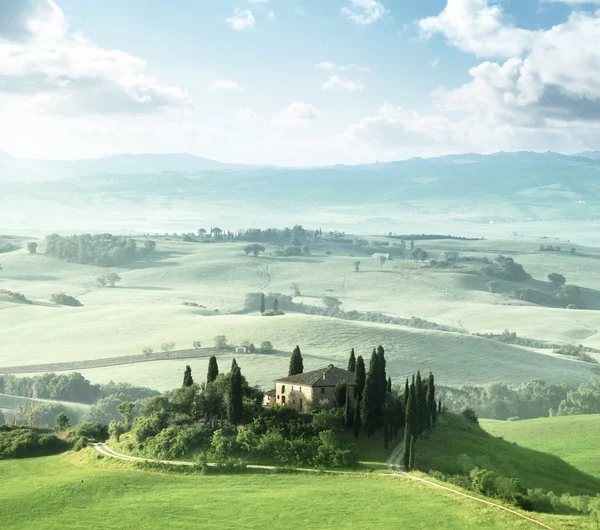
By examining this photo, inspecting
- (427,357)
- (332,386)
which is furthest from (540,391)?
(332,386)

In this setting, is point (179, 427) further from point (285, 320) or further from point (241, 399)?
point (285, 320)

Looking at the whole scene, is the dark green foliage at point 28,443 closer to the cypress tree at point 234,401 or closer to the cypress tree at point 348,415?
the cypress tree at point 234,401

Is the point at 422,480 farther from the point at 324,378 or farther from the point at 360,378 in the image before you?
the point at 324,378

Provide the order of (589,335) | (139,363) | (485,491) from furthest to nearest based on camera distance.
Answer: (589,335)
(139,363)
(485,491)

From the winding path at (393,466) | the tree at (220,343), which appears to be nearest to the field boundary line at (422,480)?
the winding path at (393,466)

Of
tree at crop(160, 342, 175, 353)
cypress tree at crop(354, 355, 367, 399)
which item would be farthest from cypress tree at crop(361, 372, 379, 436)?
tree at crop(160, 342, 175, 353)

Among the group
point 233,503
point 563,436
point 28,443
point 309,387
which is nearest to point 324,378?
point 309,387
